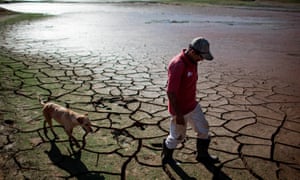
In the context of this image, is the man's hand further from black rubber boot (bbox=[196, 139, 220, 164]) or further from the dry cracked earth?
the dry cracked earth

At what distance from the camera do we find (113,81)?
21.4 ft

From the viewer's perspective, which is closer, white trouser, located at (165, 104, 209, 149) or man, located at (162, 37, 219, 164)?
man, located at (162, 37, 219, 164)

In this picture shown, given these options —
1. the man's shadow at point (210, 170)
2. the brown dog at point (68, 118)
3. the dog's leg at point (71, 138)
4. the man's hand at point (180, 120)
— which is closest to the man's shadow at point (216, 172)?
the man's shadow at point (210, 170)

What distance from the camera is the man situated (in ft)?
9.73

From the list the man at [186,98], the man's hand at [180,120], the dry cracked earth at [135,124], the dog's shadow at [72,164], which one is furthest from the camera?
the dry cracked earth at [135,124]

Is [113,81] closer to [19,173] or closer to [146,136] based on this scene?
[146,136]

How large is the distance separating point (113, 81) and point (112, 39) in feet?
22.3

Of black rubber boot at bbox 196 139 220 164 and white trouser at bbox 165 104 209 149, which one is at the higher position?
white trouser at bbox 165 104 209 149

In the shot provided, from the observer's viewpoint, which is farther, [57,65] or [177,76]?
[57,65]

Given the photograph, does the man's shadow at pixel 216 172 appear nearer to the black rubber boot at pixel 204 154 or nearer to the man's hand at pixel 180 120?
the black rubber boot at pixel 204 154

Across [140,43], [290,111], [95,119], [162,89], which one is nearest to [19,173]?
[95,119]

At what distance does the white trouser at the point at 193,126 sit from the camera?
3.23m

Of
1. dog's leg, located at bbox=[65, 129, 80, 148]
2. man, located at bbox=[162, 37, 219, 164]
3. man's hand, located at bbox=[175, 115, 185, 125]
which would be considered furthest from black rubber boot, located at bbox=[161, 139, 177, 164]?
dog's leg, located at bbox=[65, 129, 80, 148]

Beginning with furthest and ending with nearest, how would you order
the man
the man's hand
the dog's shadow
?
the dog's shadow → the man's hand → the man
